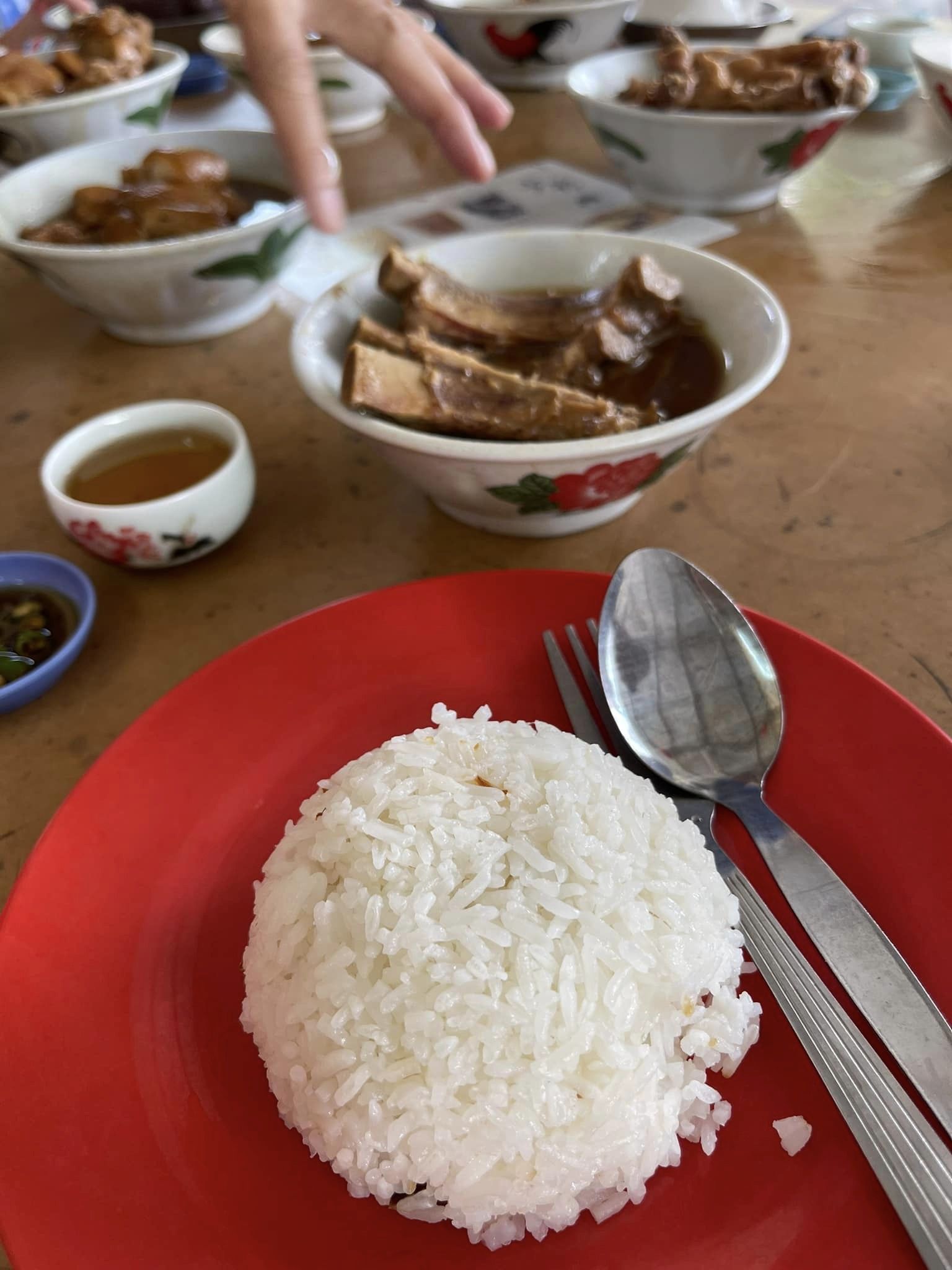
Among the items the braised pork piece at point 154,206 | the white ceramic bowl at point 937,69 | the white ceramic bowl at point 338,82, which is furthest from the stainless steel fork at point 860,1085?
the white ceramic bowl at point 338,82

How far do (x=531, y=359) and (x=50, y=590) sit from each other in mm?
860

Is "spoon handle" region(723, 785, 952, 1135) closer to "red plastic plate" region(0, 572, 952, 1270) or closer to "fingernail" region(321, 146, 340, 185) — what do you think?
"red plastic plate" region(0, 572, 952, 1270)

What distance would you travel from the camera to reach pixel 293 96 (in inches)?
56.0

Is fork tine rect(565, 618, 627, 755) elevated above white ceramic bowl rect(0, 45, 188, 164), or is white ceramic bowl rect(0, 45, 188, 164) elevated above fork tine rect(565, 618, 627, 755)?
white ceramic bowl rect(0, 45, 188, 164)

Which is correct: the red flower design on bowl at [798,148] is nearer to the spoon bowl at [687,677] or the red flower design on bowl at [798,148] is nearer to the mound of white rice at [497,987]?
the spoon bowl at [687,677]

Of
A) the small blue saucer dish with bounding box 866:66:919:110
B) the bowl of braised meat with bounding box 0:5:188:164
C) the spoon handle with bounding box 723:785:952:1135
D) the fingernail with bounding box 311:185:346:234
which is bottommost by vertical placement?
the spoon handle with bounding box 723:785:952:1135

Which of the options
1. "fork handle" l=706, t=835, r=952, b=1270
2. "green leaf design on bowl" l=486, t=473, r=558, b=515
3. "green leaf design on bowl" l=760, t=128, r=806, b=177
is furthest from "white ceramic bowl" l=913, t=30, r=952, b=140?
"fork handle" l=706, t=835, r=952, b=1270

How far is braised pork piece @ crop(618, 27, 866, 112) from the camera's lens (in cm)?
191

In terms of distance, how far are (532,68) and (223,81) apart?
1.20 metres

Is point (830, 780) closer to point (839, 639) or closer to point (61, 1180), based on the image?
point (839, 639)

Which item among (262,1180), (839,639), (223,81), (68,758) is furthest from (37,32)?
(262,1180)

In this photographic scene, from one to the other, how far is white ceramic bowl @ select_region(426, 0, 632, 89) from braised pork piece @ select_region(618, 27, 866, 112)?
833mm

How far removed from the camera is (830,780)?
34.0 inches

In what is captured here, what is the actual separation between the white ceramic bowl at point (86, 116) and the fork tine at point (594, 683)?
6.69 ft
